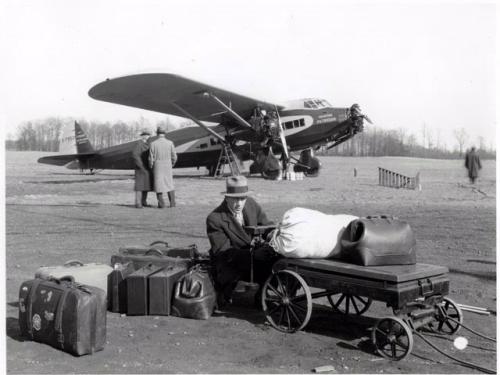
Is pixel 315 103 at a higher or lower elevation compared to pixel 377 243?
higher

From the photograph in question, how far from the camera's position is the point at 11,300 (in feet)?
18.2

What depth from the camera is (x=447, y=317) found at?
4.60m

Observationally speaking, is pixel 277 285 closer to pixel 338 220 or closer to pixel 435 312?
pixel 338 220

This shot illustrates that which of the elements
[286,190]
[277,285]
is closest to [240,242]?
[277,285]

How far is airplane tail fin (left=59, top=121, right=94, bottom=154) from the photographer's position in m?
29.6

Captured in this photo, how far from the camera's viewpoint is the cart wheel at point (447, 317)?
15.1 ft

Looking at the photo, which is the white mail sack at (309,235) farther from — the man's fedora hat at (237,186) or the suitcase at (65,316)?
the suitcase at (65,316)

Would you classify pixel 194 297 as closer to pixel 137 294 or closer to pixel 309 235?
pixel 137 294

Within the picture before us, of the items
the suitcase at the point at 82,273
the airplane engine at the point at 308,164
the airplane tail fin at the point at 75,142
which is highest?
the airplane tail fin at the point at 75,142

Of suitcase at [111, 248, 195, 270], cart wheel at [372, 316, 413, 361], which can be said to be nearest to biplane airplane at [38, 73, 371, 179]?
suitcase at [111, 248, 195, 270]

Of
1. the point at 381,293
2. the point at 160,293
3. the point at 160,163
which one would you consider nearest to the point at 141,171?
the point at 160,163

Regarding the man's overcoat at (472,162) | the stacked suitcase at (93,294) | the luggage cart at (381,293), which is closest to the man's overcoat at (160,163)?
the stacked suitcase at (93,294)

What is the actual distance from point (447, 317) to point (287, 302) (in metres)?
1.44

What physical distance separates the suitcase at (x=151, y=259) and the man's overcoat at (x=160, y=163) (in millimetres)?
7368
